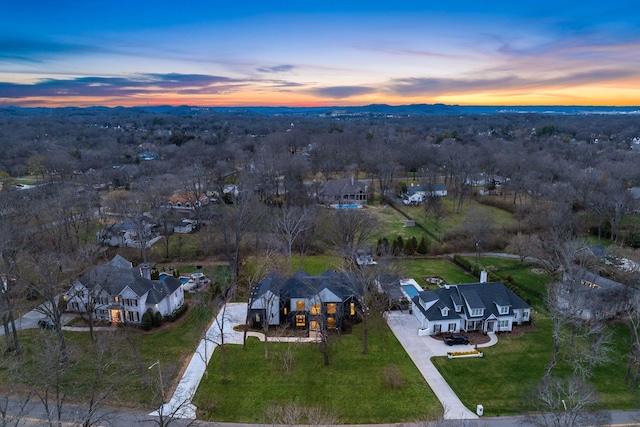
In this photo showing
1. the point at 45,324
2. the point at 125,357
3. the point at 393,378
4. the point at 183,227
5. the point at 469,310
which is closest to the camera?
the point at 393,378

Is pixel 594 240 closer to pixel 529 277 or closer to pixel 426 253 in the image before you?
pixel 529 277

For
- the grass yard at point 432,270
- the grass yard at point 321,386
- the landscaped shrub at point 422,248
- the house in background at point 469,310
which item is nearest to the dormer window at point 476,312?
the house in background at point 469,310

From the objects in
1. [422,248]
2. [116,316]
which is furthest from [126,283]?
[422,248]

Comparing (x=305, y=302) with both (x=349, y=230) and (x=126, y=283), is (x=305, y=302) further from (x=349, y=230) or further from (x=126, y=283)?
(x=349, y=230)

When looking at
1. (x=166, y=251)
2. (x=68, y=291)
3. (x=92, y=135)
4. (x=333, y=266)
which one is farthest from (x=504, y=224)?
(x=92, y=135)

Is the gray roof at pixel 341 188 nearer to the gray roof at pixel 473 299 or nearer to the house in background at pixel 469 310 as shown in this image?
the gray roof at pixel 473 299

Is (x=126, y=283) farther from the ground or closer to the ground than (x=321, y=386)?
farther from the ground

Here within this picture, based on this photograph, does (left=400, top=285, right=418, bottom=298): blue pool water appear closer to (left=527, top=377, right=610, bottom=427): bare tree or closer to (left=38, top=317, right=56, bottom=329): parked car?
(left=527, top=377, right=610, bottom=427): bare tree
